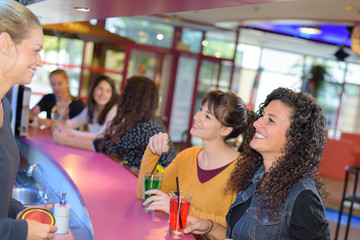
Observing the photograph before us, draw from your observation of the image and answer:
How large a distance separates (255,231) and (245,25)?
852 centimetres

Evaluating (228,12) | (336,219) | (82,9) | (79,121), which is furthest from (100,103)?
(228,12)

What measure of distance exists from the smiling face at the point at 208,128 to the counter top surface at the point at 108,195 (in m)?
0.48

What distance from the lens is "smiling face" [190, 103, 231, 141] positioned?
7.42 feet

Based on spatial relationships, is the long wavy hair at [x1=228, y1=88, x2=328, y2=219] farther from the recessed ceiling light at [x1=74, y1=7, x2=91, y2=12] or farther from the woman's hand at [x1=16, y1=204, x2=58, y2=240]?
the recessed ceiling light at [x1=74, y1=7, x2=91, y2=12]

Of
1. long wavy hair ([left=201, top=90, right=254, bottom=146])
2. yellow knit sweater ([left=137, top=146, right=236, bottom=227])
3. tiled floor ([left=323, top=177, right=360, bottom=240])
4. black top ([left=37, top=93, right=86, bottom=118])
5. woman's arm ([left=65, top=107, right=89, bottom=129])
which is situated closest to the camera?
yellow knit sweater ([left=137, top=146, right=236, bottom=227])

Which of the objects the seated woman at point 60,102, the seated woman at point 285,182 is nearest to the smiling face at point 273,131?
the seated woman at point 285,182

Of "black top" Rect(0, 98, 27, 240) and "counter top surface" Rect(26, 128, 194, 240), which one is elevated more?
"black top" Rect(0, 98, 27, 240)

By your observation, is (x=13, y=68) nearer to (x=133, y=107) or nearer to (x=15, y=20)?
(x=15, y=20)

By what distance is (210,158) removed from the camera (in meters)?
2.26

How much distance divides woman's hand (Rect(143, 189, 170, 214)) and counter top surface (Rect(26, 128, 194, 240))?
6 cm

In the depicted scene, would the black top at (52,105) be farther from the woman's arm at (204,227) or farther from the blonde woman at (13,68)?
the blonde woman at (13,68)

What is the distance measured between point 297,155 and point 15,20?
1129 mm

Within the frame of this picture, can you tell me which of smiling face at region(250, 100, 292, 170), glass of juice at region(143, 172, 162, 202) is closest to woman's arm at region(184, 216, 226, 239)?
glass of juice at region(143, 172, 162, 202)

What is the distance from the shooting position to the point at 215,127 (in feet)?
7.45
